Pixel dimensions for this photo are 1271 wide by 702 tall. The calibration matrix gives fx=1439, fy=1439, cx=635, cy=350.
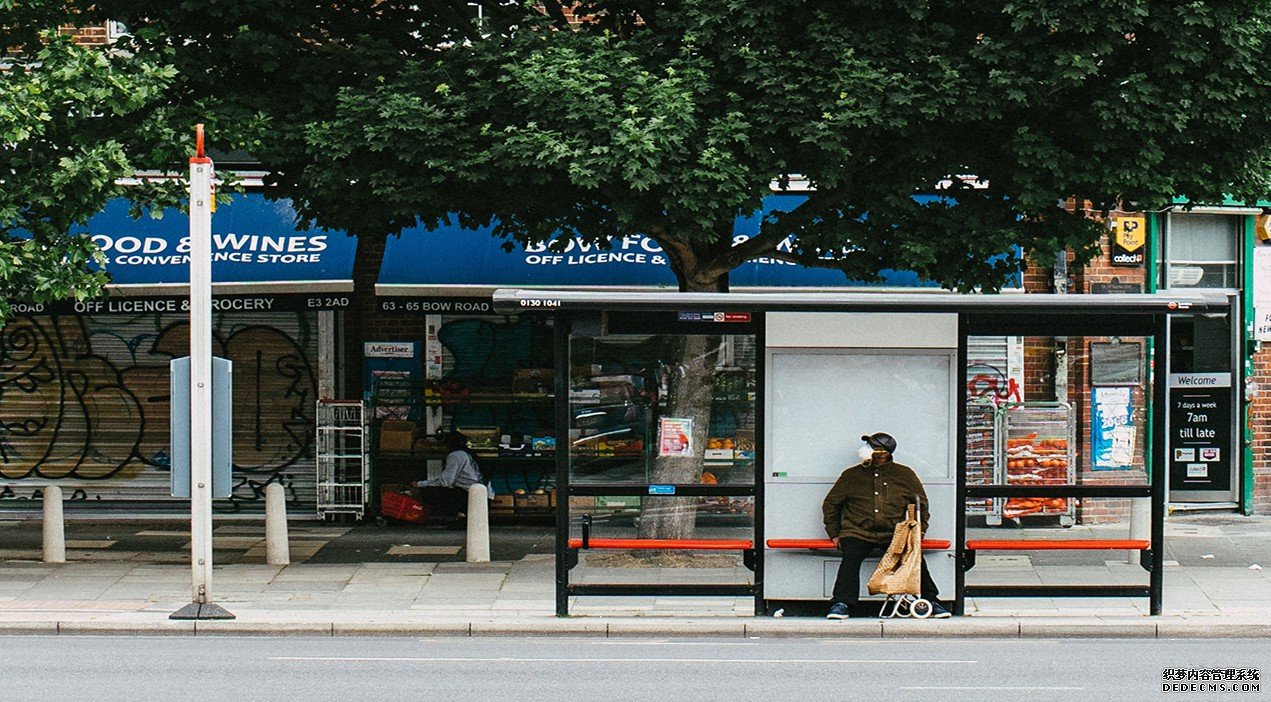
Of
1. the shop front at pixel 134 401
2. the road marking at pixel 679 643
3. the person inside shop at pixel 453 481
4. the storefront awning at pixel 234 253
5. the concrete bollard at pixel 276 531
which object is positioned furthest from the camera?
the shop front at pixel 134 401

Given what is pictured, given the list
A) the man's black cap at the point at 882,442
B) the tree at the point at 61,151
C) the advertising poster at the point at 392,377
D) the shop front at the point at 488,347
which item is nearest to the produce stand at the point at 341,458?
the shop front at the point at 488,347

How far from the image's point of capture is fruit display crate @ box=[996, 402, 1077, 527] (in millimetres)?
11969

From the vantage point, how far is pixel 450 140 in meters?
12.6

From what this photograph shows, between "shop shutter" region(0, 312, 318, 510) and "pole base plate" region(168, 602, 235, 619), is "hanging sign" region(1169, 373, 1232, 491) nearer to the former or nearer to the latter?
"shop shutter" region(0, 312, 318, 510)

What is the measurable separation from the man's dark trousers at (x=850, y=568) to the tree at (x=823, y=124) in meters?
1.41

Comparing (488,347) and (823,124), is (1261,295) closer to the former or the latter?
(823,124)

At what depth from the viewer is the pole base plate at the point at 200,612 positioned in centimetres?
1150

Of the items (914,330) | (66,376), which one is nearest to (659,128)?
(914,330)

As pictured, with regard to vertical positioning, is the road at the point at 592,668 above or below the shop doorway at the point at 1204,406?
below

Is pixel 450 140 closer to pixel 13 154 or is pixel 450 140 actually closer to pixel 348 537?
pixel 13 154

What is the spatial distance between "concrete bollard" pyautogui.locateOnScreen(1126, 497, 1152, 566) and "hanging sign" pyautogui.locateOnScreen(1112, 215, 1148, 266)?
21.1ft

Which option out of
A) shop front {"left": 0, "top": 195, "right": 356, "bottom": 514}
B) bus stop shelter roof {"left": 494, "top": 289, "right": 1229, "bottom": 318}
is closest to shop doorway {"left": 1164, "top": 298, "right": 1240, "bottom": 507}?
bus stop shelter roof {"left": 494, "top": 289, "right": 1229, "bottom": 318}

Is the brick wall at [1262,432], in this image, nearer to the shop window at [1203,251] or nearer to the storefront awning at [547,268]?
the shop window at [1203,251]

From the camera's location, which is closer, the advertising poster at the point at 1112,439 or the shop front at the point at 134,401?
the advertising poster at the point at 1112,439
